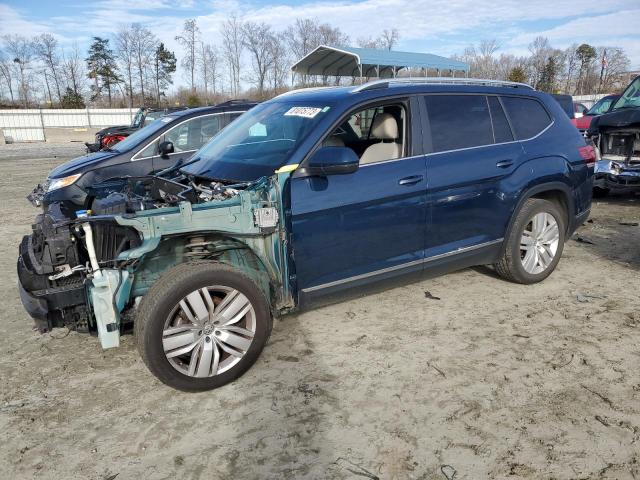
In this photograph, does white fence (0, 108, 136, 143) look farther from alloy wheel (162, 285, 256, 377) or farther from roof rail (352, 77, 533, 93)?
alloy wheel (162, 285, 256, 377)

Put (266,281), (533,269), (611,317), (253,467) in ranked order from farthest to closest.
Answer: (533,269)
(611,317)
(266,281)
(253,467)

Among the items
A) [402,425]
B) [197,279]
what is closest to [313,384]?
[402,425]

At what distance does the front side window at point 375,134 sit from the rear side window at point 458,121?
28cm

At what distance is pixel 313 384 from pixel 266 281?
0.77 meters

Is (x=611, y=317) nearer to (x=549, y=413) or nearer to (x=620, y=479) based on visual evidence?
(x=549, y=413)

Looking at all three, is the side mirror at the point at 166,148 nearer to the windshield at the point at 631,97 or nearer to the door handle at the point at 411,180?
the door handle at the point at 411,180

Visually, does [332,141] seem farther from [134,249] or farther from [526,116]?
[526,116]

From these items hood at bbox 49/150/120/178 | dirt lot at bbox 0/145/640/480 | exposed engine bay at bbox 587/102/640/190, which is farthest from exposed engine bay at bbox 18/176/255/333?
exposed engine bay at bbox 587/102/640/190

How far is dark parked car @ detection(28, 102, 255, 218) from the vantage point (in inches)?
257

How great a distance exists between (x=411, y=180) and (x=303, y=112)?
3.29ft

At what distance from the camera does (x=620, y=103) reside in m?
9.29

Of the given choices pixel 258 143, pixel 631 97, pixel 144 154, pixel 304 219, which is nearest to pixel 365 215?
pixel 304 219

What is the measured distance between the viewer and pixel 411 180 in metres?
3.73

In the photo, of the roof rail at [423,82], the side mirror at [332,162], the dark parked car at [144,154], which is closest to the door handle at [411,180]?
the side mirror at [332,162]
